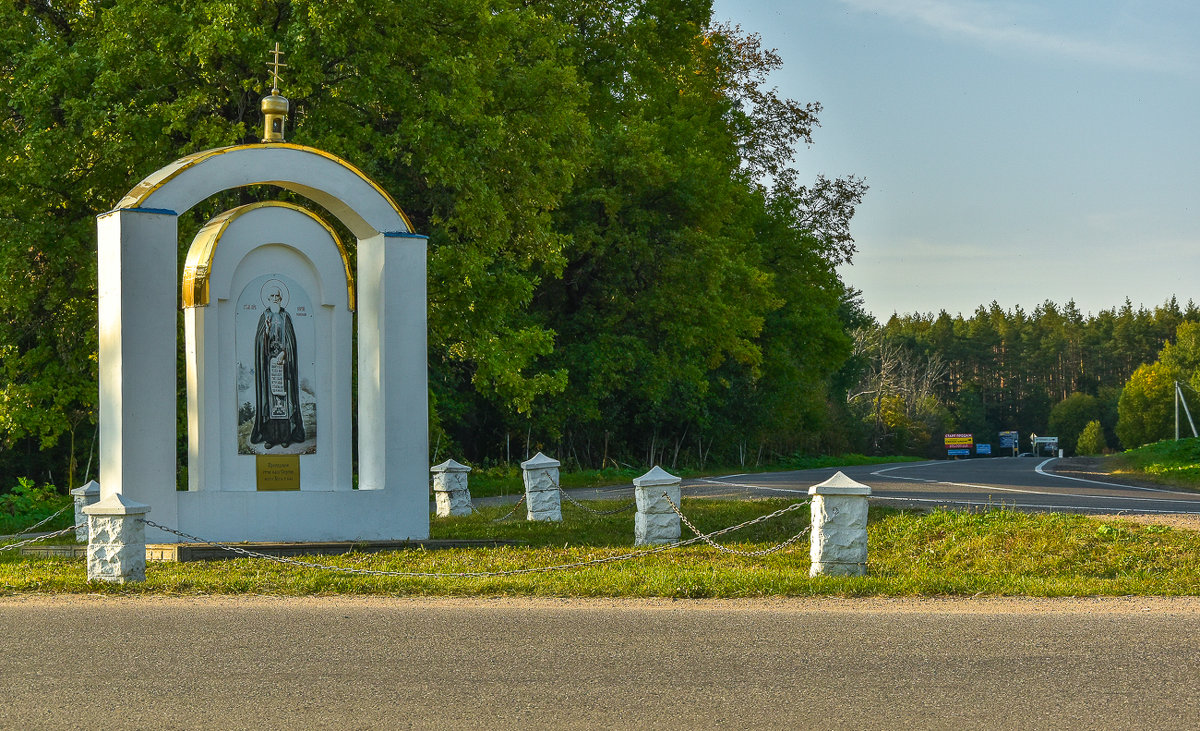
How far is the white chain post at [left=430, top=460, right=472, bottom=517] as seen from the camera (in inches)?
763

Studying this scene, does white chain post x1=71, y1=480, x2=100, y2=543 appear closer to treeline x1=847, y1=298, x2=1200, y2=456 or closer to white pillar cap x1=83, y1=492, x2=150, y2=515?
white pillar cap x1=83, y1=492, x2=150, y2=515

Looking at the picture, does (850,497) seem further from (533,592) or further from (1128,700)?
(1128,700)

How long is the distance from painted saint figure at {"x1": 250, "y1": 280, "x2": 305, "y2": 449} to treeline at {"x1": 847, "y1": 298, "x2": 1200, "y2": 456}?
77.7 metres

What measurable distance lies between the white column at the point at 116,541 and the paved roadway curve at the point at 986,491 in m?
10.0

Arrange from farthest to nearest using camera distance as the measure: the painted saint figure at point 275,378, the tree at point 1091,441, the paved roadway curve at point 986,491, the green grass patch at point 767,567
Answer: the tree at point 1091,441 → the paved roadway curve at point 986,491 → the painted saint figure at point 275,378 → the green grass patch at point 767,567

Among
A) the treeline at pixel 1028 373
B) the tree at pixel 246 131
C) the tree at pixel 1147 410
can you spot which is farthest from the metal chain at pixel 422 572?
the tree at pixel 1147 410

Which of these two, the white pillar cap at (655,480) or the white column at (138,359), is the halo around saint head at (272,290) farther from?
the white pillar cap at (655,480)

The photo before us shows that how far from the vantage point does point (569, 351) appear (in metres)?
32.2

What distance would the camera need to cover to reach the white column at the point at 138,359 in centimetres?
1298

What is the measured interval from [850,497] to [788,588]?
1255 millimetres

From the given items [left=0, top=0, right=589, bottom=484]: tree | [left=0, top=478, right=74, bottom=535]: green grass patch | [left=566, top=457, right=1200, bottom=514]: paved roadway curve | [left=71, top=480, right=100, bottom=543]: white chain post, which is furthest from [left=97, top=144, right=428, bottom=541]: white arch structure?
[left=566, top=457, right=1200, bottom=514]: paved roadway curve

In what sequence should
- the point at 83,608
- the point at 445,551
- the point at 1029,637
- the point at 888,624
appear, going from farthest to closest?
the point at 445,551, the point at 83,608, the point at 888,624, the point at 1029,637

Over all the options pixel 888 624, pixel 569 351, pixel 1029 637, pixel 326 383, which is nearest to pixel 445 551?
pixel 326 383

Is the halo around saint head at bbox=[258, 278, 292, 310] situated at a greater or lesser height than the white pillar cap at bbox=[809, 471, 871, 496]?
greater
